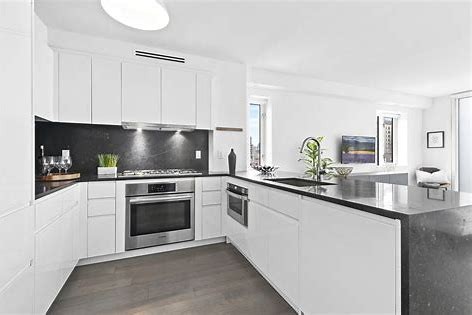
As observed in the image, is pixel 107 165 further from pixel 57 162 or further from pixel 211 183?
pixel 211 183

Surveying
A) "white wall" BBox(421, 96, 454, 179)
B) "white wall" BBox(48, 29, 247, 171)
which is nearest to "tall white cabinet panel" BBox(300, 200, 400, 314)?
"white wall" BBox(48, 29, 247, 171)

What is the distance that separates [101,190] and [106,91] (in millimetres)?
1141

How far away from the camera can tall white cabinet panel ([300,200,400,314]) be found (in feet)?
3.40

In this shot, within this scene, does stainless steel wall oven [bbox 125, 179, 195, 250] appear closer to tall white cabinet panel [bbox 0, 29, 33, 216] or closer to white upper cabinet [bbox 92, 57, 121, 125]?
white upper cabinet [bbox 92, 57, 121, 125]

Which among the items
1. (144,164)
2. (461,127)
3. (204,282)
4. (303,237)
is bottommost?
(204,282)

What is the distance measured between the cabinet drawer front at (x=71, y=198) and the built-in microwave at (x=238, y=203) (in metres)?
1.54

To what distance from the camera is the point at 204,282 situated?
2168mm

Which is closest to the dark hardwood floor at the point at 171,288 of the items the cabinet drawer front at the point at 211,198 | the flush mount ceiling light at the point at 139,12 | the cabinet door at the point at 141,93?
the cabinet drawer front at the point at 211,198

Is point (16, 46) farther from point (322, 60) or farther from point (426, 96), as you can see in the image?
point (426, 96)

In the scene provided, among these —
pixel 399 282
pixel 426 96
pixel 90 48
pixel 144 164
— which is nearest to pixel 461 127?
pixel 426 96

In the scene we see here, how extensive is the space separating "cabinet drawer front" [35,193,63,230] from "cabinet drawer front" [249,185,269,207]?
1.56 metres

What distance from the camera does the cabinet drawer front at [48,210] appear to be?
1.48 metres

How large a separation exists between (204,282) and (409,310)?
1.63 meters

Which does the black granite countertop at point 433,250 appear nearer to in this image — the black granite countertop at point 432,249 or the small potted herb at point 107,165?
the black granite countertop at point 432,249
